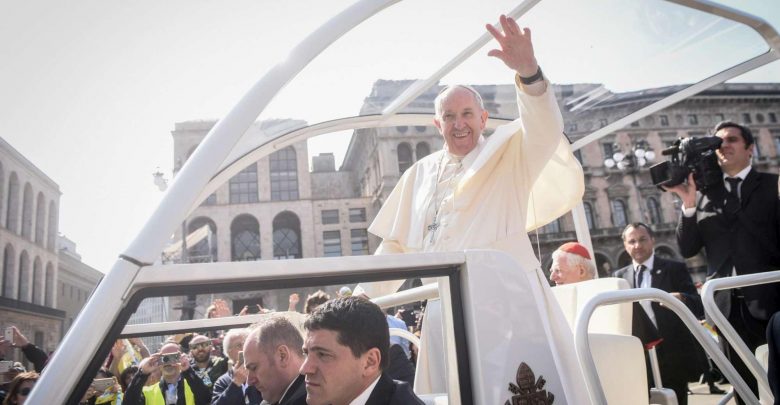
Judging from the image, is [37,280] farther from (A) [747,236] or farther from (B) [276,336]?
(A) [747,236]

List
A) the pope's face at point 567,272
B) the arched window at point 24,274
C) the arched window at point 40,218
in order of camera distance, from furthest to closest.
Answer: the arched window at point 40,218 → the arched window at point 24,274 → the pope's face at point 567,272

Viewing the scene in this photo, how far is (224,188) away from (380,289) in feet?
160

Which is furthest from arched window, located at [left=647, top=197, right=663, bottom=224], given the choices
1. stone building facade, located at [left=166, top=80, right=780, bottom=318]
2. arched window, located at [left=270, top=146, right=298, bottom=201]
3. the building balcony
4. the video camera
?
the building balcony

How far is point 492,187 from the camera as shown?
243 centimetres

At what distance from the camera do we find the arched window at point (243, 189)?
4872 cm

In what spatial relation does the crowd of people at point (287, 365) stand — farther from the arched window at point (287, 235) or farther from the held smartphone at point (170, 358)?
the arched window at point (287, 235)

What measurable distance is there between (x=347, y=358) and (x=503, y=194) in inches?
47.2

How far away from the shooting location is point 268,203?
4872 centimetres

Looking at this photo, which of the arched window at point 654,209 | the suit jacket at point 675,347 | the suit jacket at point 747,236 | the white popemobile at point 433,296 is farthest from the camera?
the arched window at point 654,209

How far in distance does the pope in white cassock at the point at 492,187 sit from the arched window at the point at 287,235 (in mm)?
47019

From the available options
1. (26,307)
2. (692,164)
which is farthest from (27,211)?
(692,164)

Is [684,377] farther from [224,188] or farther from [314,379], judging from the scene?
[224,188]

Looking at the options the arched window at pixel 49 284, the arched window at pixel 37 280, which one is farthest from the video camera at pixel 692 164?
the arched window at pixel 49 284

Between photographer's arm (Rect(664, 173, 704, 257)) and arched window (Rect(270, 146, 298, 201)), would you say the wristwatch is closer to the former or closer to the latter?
photographer's arm (Rect(664, 173, 704, 257))
